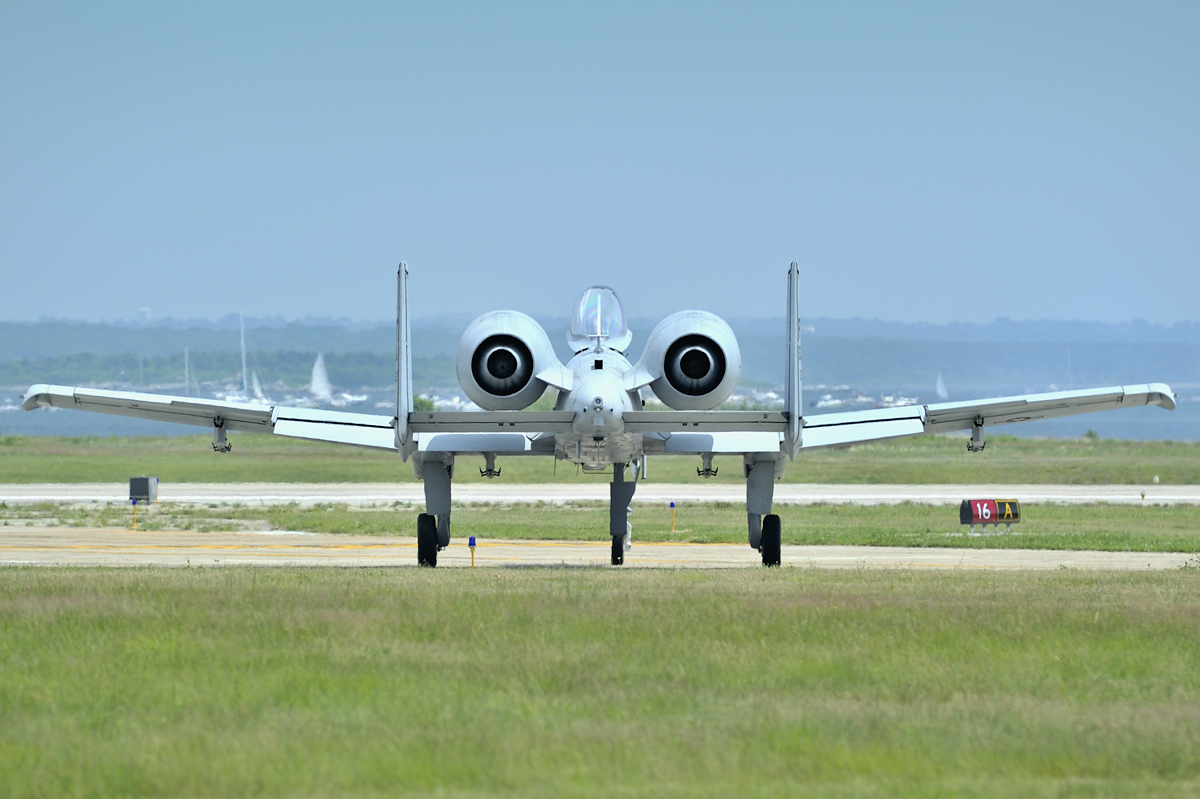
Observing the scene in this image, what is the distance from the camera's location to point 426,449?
20.7 meters

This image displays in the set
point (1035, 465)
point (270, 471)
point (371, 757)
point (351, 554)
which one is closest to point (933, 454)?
point (1035, 465)

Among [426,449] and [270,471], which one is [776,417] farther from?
[270,471]

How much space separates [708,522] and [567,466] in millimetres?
44447

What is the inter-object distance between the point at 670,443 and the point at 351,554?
29.5 ft

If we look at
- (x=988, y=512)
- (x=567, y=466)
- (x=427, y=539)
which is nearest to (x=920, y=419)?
(x=427, y=539)

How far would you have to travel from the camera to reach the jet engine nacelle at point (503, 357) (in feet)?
63.5

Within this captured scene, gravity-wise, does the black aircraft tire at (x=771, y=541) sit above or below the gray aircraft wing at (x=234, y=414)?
below

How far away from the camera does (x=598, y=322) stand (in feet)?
73.4

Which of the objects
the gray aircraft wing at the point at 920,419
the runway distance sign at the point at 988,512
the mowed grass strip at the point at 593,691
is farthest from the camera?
the runway distance sign at the point at 988,512

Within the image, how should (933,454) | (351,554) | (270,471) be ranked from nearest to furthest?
1. (351,554)
2. (270,471)
3. (933,454)

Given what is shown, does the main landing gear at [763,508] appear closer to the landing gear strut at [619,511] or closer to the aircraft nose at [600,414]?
the landing gear strut at [619,511]

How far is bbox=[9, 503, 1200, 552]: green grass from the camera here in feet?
101

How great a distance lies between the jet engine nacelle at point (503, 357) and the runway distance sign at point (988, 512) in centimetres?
1672

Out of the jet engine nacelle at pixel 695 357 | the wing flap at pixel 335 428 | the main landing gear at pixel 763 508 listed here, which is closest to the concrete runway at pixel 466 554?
the main landing gear at pixel 763 508
